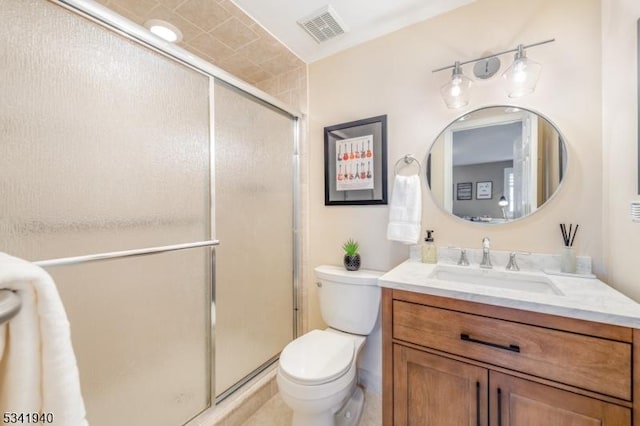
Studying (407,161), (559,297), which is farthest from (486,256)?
(407,161)

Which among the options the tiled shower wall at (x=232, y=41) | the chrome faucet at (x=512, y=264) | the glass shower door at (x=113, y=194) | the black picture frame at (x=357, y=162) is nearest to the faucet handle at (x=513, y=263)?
the chrome faucet at (x=512, y=264)

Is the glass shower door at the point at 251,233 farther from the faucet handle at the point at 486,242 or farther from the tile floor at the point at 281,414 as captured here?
the faucet handle at the point at 486,242

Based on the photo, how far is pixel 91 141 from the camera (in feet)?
3.08

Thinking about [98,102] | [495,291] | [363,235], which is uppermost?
[98,102]

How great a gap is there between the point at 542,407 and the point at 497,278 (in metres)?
0.52

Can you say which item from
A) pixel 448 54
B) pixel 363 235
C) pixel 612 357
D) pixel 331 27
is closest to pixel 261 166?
pixel 363 235

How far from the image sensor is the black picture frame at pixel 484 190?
4.51ft

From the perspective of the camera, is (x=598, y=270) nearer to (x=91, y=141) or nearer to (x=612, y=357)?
(x=612, y=357)

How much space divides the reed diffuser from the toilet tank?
85 cm

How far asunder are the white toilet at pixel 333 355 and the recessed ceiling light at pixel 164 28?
166cm

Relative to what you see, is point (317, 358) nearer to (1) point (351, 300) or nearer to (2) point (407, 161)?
(1) point (351, 300)

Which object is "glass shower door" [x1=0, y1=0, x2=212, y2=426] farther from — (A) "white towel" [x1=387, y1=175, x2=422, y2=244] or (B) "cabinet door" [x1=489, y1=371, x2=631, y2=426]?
(B) "cabinet door" [x1=489, y1=371, x2=631, y2=426]

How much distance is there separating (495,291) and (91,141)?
5.14ft

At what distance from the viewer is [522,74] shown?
123 cm
